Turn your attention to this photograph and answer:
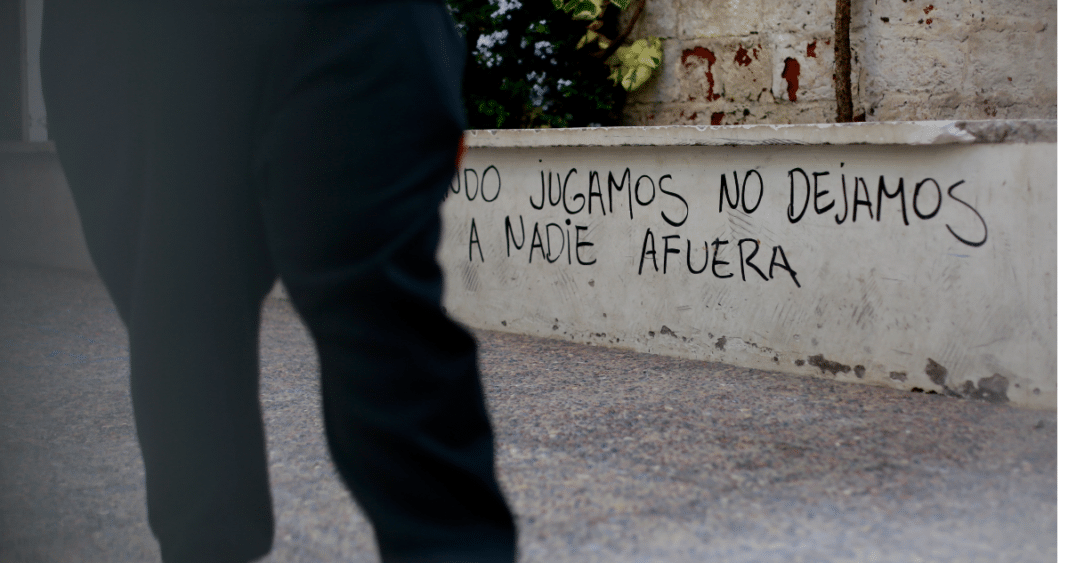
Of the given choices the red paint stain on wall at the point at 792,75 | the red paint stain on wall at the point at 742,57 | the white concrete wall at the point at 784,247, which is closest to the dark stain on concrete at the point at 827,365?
the white concrete wall at the point at 784,247

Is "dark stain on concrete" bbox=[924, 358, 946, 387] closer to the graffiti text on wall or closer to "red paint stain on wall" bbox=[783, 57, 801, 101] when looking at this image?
the graffiti text on wall

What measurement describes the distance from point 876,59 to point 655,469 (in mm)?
3567

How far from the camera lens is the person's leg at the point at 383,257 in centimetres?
117

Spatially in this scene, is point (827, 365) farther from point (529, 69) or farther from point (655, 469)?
point (529, 69)

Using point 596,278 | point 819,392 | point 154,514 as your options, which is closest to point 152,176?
point 154,514

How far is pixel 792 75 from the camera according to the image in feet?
18.3

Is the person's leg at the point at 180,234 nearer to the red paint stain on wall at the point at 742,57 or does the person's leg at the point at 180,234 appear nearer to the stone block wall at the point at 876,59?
the stone block wall at the point at 876,59

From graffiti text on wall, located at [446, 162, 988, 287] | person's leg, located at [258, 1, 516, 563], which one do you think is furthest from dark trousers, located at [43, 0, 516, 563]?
graffiti text on wall, located at [446, 162, 988, 287]

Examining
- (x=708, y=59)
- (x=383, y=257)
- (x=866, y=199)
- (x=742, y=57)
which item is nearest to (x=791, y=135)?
(x=866, y=199)

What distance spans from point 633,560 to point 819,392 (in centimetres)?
185

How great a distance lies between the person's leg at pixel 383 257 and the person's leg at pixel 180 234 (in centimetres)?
10

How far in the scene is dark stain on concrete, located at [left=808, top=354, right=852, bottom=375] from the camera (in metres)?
3.83

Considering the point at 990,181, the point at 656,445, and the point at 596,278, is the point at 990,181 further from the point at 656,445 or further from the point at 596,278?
the point at 596,278

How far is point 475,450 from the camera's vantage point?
49.5 inches
